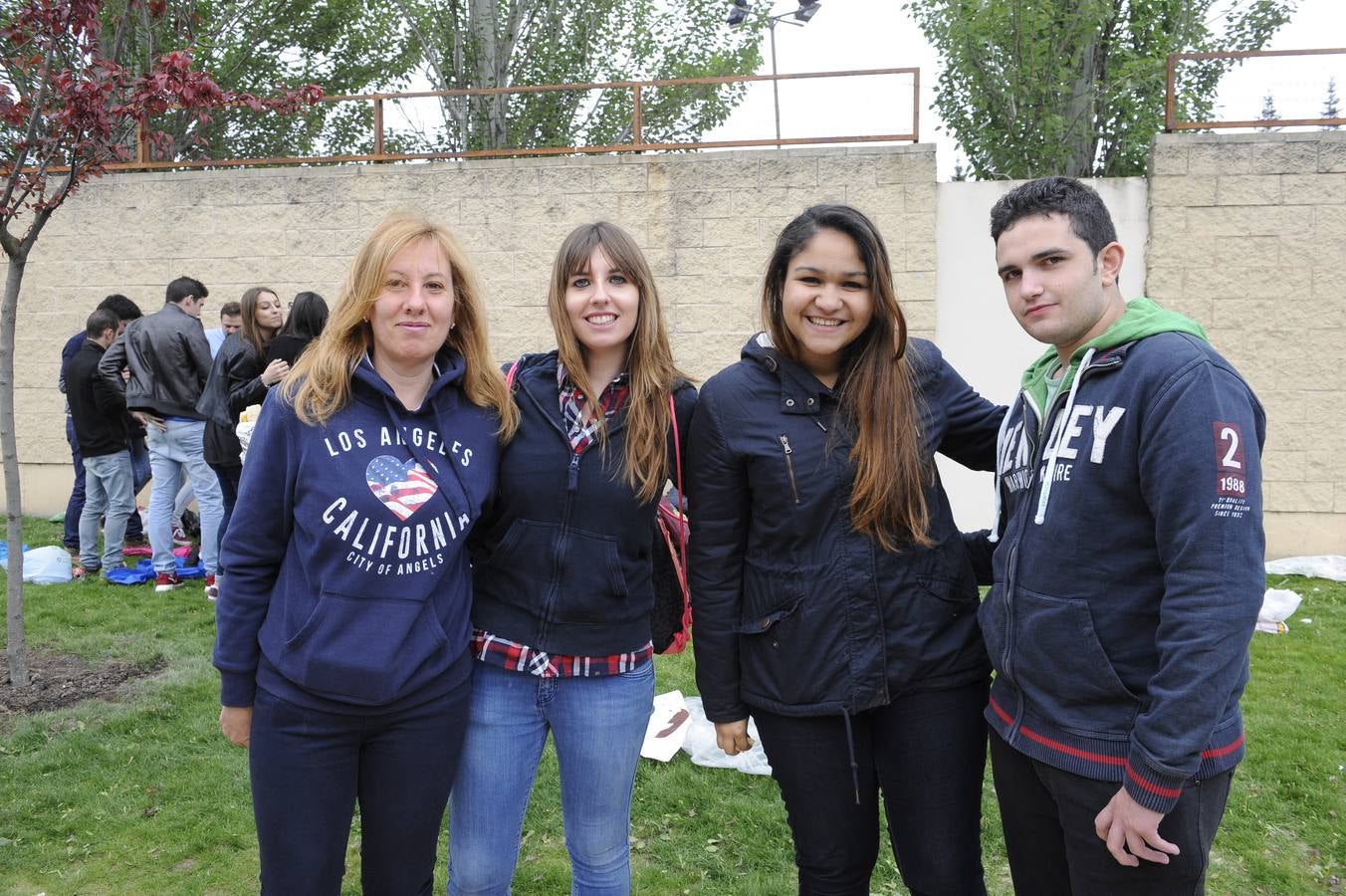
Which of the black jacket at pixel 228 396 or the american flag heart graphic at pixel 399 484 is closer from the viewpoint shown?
the american flag heart graphic at pixel 399 484

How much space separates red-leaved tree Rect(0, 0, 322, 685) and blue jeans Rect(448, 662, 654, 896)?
343cm

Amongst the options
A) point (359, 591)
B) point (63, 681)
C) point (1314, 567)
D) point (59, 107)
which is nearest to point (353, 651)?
point (359, 591)

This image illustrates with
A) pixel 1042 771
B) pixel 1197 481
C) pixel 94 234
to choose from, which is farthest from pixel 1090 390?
pixel 94 234

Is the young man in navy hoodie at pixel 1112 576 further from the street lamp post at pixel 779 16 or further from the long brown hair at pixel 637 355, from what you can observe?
the street lamp post at pixel 779 16

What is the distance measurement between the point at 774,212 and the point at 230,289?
473 centimetres

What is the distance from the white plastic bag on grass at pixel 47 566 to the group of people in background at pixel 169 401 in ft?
0.33

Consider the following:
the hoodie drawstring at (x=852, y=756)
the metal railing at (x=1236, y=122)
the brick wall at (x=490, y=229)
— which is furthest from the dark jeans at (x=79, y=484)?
the metal railing at (x=1236, y=122)

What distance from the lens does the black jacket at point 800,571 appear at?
203 centimetres

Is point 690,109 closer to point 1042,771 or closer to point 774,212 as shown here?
point 774,212

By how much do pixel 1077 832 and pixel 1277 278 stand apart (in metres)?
6.72

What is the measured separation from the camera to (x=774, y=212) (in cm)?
748

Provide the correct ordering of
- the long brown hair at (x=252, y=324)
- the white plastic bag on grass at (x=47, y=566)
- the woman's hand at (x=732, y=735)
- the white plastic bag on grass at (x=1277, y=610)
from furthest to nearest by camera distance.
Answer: the white plastic bag on grass at (x=47, y=566), the long brown hair at (x=252, y=324), the white plastic bag on grass at (x=1277, y=610), the woman's hand at (x=732, y=735)

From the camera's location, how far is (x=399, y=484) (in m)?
1.95

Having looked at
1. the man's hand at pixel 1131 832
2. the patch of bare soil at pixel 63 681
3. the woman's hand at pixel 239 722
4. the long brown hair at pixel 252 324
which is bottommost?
the patch of bare soil at pixel 63 681
